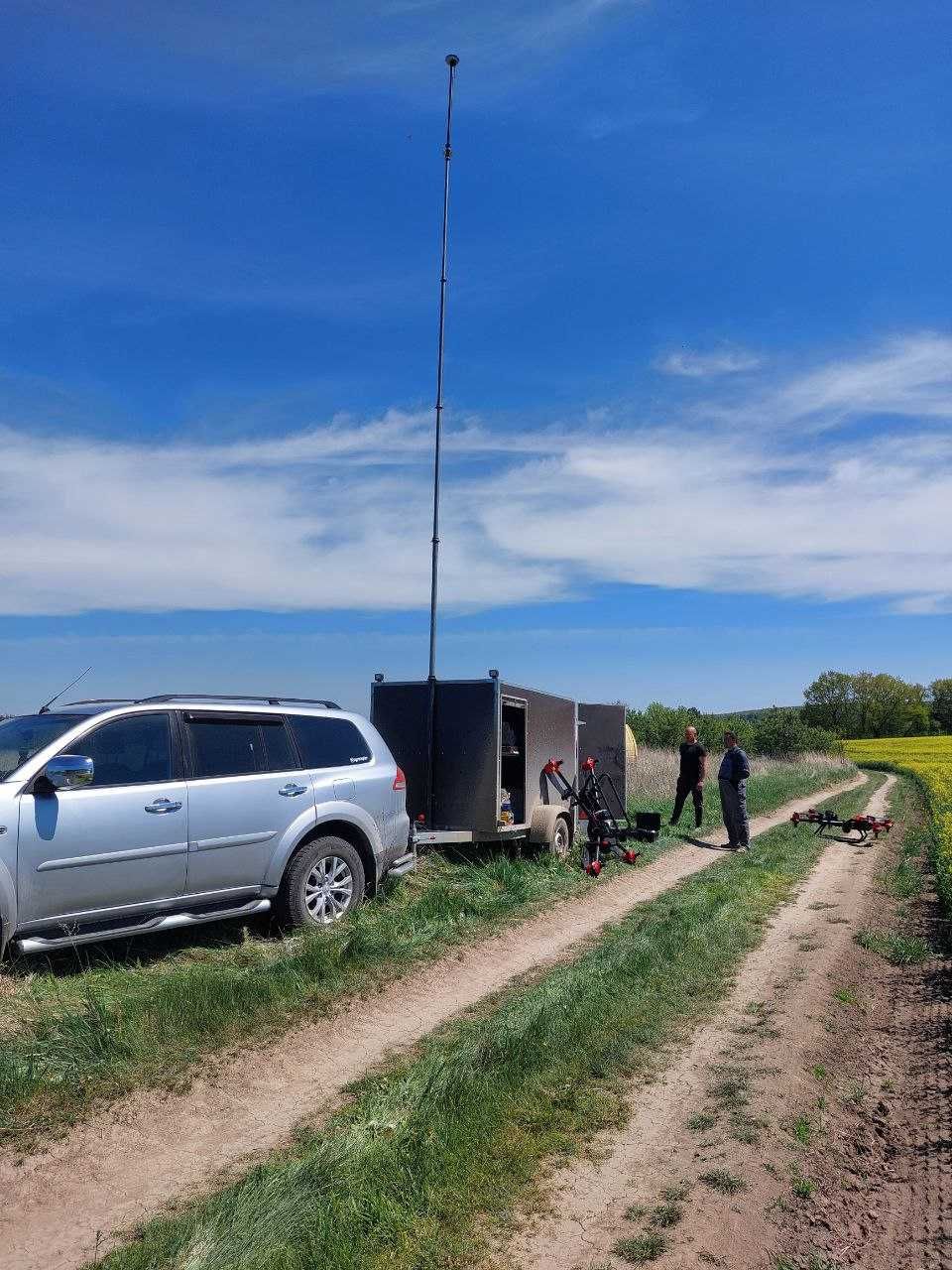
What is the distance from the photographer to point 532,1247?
3863 millimetres

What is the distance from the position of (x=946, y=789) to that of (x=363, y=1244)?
29.0 m

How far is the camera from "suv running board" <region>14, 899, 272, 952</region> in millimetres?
6621

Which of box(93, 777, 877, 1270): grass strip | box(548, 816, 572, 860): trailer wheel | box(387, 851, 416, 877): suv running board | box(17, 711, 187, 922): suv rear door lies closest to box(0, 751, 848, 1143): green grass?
box(387, 851, 416, 877): suv running board

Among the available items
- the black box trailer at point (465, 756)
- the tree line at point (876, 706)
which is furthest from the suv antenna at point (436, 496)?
the tree line at point (876, 706)

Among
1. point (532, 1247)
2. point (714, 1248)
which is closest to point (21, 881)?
point (532, 1247)

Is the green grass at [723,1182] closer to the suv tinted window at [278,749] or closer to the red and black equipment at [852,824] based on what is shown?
the suv tinted window at [278,749]

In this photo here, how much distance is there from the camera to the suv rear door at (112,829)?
673 cm

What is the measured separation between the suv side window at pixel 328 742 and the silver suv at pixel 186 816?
13 millimetres

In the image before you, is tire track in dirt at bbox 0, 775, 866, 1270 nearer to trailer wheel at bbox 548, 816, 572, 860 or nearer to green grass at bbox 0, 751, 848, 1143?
green grass at bbox 0, 751, 848, 1143

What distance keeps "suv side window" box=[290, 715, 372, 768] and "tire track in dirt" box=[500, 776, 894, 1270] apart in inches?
151

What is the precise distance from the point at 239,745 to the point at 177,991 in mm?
2363

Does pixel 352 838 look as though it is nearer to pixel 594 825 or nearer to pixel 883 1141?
pixel 594 825

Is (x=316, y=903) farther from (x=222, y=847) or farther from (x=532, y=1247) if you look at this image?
(x=532, y=1247)

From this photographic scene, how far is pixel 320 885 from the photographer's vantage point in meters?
8.64
